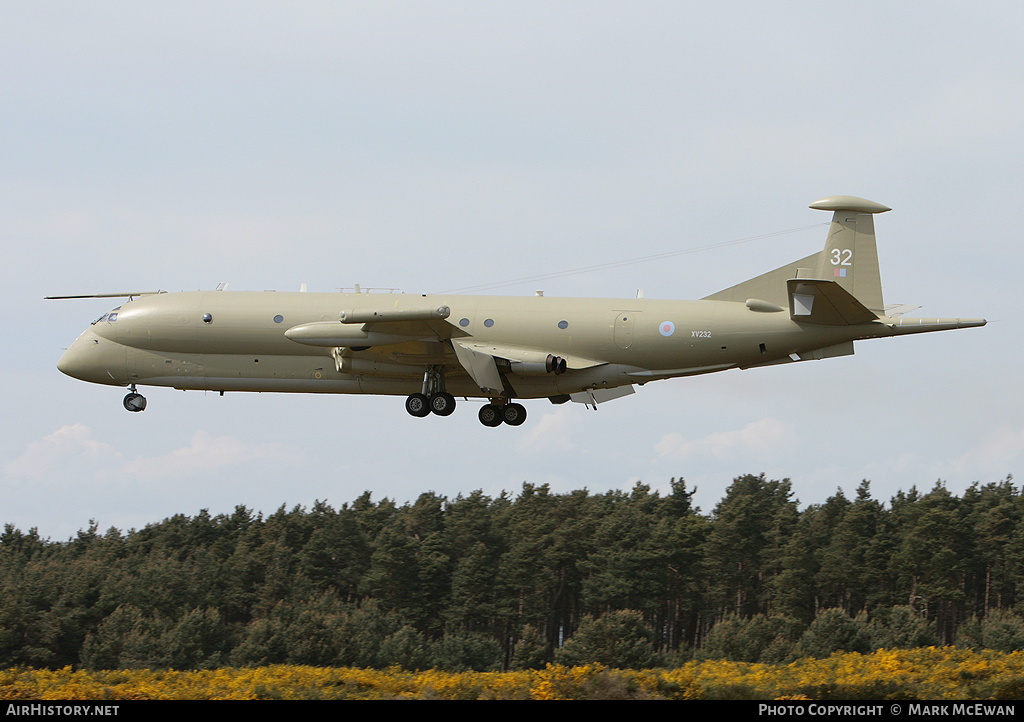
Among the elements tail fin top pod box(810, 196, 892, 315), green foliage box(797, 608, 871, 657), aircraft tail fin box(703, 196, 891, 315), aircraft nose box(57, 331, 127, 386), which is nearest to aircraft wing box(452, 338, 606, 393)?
aircraft tail fin box(703, 196, 891, 315)

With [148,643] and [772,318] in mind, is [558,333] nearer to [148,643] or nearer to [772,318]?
[772,318]

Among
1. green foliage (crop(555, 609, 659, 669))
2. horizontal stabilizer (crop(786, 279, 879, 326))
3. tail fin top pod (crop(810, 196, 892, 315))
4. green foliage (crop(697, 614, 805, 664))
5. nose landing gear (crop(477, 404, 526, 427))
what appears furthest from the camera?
green foliage (crop(697, 614, 805, 664))

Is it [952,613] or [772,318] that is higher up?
[772,318]

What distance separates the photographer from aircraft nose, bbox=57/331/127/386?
1587 inches

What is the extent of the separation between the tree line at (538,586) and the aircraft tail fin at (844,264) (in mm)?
52284

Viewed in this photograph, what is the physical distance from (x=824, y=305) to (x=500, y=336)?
10.2m

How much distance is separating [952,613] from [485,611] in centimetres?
4026

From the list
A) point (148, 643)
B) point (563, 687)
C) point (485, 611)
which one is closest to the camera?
point (563, 687)

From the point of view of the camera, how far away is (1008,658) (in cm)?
3366

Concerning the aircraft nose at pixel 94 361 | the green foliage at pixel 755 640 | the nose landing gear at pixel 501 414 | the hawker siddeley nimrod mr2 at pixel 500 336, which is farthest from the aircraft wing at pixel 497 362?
the green foliage at pixel 755 640

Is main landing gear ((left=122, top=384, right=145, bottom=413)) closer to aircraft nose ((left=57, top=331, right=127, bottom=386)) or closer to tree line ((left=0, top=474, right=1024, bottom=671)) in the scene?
aircraft nose ((left=57, top=331, right=127, bottom=386))

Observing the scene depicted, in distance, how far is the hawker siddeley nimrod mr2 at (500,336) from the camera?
3622 centimetres
